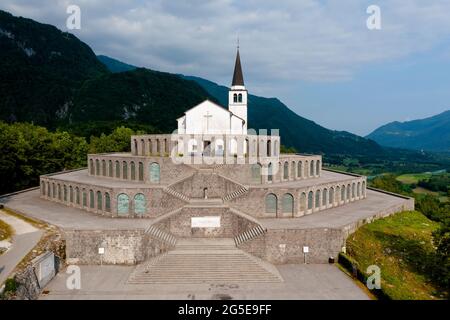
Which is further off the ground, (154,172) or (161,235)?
(154,172)

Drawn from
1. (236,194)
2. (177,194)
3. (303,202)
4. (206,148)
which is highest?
(206,148)

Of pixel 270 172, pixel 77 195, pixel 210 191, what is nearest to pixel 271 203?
pixel 270 172

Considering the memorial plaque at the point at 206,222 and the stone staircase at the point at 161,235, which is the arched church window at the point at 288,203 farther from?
the stone staircase at the point at 161,235

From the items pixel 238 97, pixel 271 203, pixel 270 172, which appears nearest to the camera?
pixel 271 203

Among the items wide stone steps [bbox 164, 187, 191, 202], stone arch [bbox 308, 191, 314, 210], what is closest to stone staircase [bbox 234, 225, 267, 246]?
wide stone steps [bbox 164, 187, 191, 202]

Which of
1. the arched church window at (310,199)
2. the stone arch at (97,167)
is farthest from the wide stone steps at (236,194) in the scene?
the stone arch at (97,167)

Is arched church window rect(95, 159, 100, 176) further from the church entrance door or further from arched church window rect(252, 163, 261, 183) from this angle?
arched church window rect(252, 163, 261, 183)

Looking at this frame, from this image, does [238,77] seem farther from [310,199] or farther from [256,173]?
[310,199]
